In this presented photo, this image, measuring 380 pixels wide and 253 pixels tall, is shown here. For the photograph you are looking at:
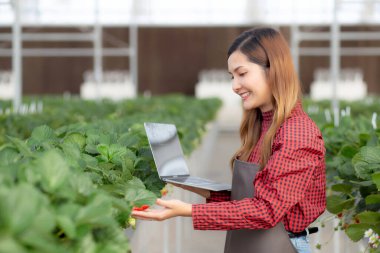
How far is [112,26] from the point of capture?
25.1 m

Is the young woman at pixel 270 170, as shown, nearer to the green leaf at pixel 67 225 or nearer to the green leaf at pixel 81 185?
the green leaf at pixel 81 185

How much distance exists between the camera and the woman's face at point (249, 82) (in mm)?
2473

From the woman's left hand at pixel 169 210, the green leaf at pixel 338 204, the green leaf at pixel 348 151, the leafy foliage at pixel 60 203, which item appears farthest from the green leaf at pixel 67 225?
the green leaf at pixel 348 151

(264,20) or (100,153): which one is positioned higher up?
(264,20)

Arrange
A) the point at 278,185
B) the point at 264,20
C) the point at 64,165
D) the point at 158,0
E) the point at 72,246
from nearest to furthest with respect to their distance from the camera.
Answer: the point at 72,246
the point at 64,165
the point at 278,185
the point at 264,20
the point at 158,0

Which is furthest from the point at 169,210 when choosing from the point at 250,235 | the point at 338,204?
the point at 338,204

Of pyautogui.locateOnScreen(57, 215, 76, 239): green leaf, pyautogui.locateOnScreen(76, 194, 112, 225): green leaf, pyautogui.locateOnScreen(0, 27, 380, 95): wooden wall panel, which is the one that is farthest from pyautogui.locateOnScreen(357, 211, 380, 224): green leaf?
pyautogui.locateOnScreen(0, 27, 380, 95): wooden wall panel

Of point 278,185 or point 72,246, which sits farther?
point 278,185

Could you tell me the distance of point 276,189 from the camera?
225cm

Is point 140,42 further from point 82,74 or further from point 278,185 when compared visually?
point 278,185

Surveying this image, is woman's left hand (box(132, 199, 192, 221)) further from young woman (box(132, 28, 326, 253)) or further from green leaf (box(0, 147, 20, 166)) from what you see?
green leaf (box(0, 147, 20, 166))

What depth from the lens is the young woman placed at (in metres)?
2.27

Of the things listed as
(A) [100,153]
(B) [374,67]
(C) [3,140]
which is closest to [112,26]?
(B) [374,67]

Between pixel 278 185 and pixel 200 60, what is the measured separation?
2246cm
